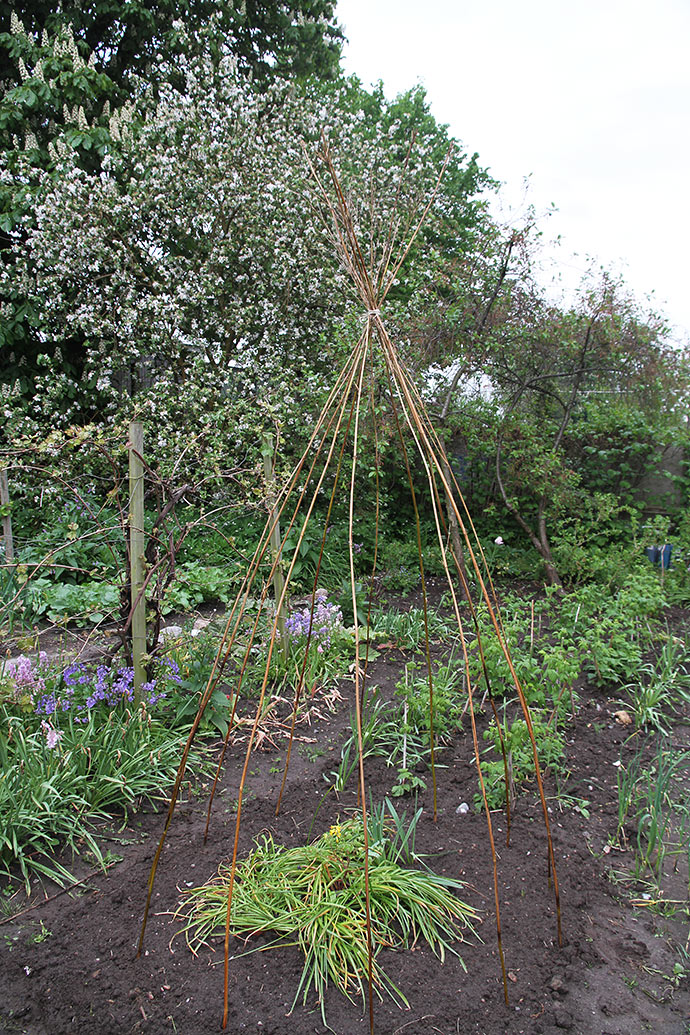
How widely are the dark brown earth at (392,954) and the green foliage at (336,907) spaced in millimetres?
51

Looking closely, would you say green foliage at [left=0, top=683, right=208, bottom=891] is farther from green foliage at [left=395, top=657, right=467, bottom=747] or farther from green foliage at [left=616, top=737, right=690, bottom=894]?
green foliage at [left=616, top=737, right=690, bottom=894]

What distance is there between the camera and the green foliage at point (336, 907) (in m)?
1.72

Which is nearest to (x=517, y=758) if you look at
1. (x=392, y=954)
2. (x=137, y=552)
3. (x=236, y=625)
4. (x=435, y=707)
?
(x=435, y=707)

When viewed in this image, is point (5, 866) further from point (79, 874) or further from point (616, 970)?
point (616, 970)

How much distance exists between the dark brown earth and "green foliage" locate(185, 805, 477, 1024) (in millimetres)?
51

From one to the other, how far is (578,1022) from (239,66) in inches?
414

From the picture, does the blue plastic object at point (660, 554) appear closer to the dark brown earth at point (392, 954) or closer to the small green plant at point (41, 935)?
the dark brown earth at point (392, 954)

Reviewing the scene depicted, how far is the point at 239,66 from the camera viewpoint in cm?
878

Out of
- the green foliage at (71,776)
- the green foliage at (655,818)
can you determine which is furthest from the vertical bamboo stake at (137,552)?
the green foliage at (655,818)

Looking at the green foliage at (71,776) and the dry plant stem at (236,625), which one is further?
the green foliage at (71,776)

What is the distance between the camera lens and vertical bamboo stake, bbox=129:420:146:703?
2.70m

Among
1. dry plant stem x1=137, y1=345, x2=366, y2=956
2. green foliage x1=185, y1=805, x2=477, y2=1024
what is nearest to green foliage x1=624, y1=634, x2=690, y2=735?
green foliage x1=185, y1=805, x2=477, y2=1024

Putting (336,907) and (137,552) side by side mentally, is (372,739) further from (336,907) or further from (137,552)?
(137,552)

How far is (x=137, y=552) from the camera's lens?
275cm
